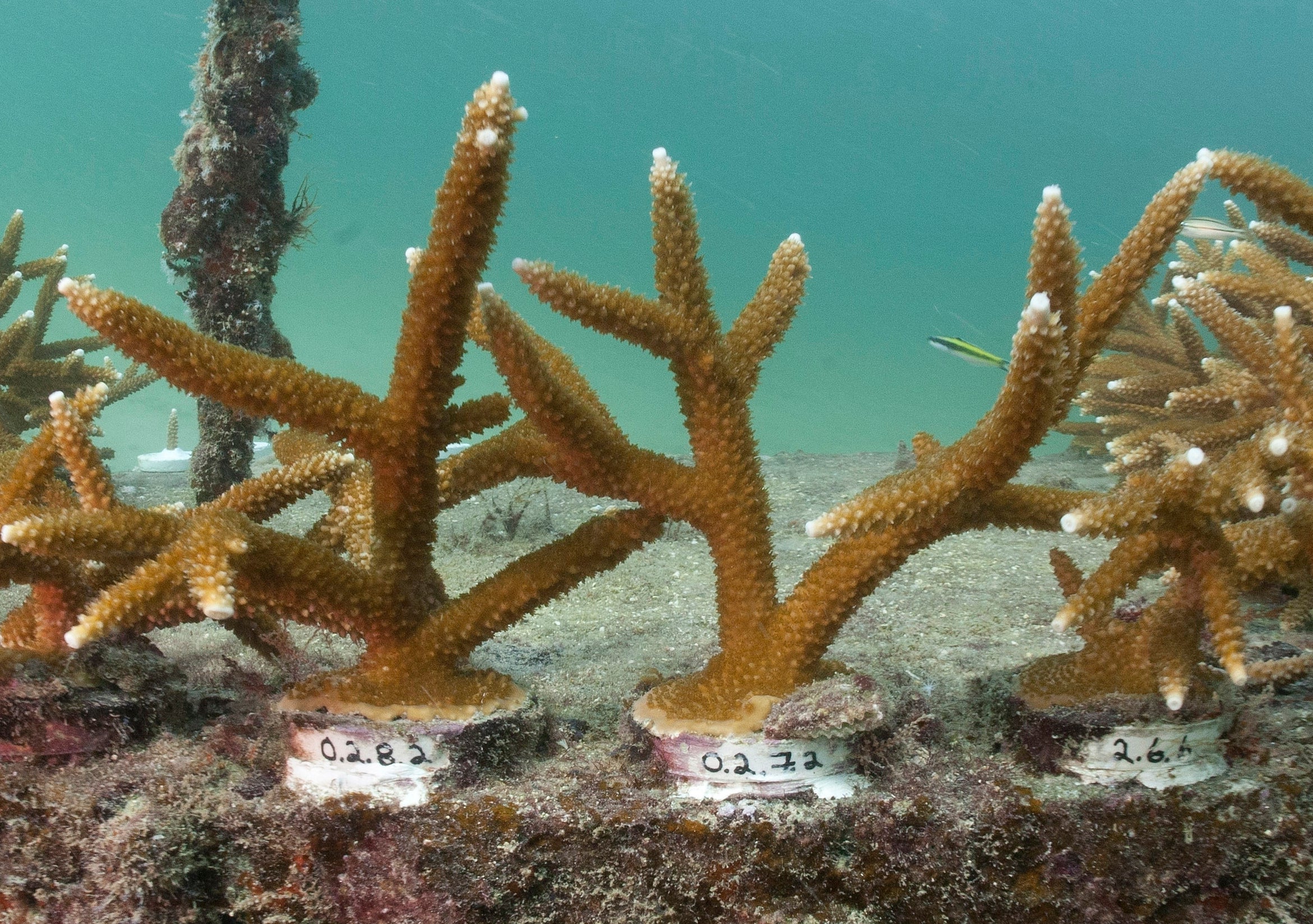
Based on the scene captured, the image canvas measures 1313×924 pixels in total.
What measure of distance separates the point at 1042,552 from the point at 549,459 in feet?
11.8

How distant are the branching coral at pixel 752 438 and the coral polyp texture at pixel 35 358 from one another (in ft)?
16.1

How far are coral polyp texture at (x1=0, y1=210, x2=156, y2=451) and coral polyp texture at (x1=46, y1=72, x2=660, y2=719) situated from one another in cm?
441

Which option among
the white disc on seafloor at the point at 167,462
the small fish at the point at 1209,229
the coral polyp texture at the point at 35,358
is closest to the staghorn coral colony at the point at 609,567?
the coral polyp texture at the point at 35,358

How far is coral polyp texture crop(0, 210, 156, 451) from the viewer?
17.6 ft

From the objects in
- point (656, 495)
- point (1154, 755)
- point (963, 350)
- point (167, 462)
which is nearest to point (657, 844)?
point (656, 495)

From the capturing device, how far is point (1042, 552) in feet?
14.6

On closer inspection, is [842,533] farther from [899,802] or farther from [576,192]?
[576,192]

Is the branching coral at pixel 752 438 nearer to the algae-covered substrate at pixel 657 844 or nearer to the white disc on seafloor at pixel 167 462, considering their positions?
the algae-covered substrate at pixel 657 844

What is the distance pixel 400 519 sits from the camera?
6.79 feet

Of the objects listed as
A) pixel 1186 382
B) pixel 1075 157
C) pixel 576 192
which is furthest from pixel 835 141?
pixel 1186 382

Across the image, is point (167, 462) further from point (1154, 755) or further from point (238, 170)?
point (1154, 755)

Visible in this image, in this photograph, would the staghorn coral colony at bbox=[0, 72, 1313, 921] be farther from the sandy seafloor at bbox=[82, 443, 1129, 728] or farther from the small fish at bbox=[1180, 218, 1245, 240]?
the small fish at bbox=[1180, 218, 1245, 240]

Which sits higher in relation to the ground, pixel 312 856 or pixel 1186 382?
pixel 1186 382

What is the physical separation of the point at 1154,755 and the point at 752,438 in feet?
4.19
